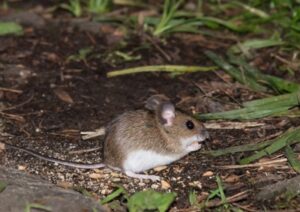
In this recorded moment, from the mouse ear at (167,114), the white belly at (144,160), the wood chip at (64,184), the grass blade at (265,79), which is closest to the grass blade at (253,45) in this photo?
the grass blade at (265,79)

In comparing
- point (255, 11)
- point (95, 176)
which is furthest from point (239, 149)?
point (255, 11)

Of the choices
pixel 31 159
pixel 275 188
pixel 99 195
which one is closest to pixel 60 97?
pixel 31 159

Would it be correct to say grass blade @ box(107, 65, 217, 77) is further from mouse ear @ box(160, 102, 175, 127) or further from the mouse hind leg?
the mouse hind leg

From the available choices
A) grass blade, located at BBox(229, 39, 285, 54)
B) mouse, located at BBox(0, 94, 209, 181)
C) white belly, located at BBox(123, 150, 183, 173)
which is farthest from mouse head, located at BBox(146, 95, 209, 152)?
grass blade, located at BBox(229, 39, 285, 54)

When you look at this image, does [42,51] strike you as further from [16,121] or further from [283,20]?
[283,20]

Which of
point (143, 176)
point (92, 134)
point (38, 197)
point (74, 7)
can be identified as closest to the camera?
point (38, 197)

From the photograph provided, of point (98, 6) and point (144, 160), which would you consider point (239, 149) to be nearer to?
point (144, 160)
